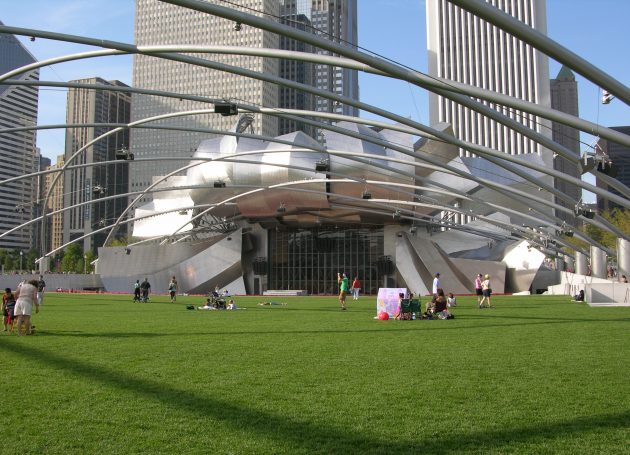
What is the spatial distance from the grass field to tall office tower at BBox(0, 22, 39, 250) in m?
19.8

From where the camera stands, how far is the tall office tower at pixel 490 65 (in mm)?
105625

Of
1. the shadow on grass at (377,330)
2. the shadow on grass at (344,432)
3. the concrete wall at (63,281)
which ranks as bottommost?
the shadow on grass at (344,432)

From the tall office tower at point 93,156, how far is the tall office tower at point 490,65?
55.0m

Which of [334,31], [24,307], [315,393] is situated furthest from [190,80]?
[315,393]

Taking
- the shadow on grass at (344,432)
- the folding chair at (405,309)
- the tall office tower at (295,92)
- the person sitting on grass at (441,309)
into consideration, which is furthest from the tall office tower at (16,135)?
the tall office tower at (295,92)

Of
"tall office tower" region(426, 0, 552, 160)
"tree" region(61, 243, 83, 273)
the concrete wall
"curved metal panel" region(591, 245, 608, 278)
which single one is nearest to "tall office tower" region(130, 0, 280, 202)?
"tree" region(61, 243, 83, 273)

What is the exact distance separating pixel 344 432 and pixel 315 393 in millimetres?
1660

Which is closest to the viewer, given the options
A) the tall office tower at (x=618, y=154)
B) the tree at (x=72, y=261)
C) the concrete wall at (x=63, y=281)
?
the tall office tower at (x=618, y=154)

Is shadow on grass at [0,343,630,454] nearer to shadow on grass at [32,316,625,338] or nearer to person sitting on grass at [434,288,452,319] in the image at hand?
shadow on grass at [32,316,625,338]

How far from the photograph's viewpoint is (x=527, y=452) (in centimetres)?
518

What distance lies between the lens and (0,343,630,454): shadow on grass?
533 cm

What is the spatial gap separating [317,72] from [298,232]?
131171mm

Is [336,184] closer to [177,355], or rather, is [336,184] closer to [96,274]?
[96,274]

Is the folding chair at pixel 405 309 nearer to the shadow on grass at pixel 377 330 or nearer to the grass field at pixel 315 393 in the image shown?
the shadow on grass at pixel 377 330
